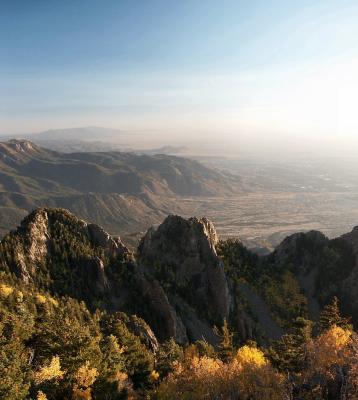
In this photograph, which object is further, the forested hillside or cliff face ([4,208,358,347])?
cliff face ([4,208,358,347])

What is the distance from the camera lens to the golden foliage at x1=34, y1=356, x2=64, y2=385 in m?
50.7

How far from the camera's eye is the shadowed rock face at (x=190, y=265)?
124m

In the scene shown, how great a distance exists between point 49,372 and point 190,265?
8439 centimetres

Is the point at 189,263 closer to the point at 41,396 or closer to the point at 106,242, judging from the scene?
the point at 106,242

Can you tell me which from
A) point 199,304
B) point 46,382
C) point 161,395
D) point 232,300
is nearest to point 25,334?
point 46,382

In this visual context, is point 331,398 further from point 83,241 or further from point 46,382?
point 83,241

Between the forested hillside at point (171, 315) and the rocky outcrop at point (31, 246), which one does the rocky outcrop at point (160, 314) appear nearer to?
the forested hillside at point (171, 315)

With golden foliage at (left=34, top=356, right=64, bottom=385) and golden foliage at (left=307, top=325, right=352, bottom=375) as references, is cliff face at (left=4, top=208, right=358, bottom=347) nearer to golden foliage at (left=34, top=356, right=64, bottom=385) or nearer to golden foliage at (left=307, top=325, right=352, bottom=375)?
golden foliage at (left=307, top=325, right=352, bottom=375)

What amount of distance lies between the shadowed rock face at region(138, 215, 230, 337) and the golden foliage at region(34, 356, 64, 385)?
67.3m

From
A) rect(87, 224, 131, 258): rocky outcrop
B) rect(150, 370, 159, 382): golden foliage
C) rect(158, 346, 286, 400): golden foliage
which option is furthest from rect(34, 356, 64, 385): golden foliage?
rect(87, 224, 131, 258): rocky outcrop

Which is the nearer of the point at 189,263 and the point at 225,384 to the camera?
the point at 225,384

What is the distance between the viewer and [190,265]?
133000mm

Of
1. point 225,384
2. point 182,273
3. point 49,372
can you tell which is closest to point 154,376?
point 225,384

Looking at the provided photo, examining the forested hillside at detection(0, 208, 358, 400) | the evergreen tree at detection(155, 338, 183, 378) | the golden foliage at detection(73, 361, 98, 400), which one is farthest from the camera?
the evergreen tree at detection(155, 338, 183, 378)
